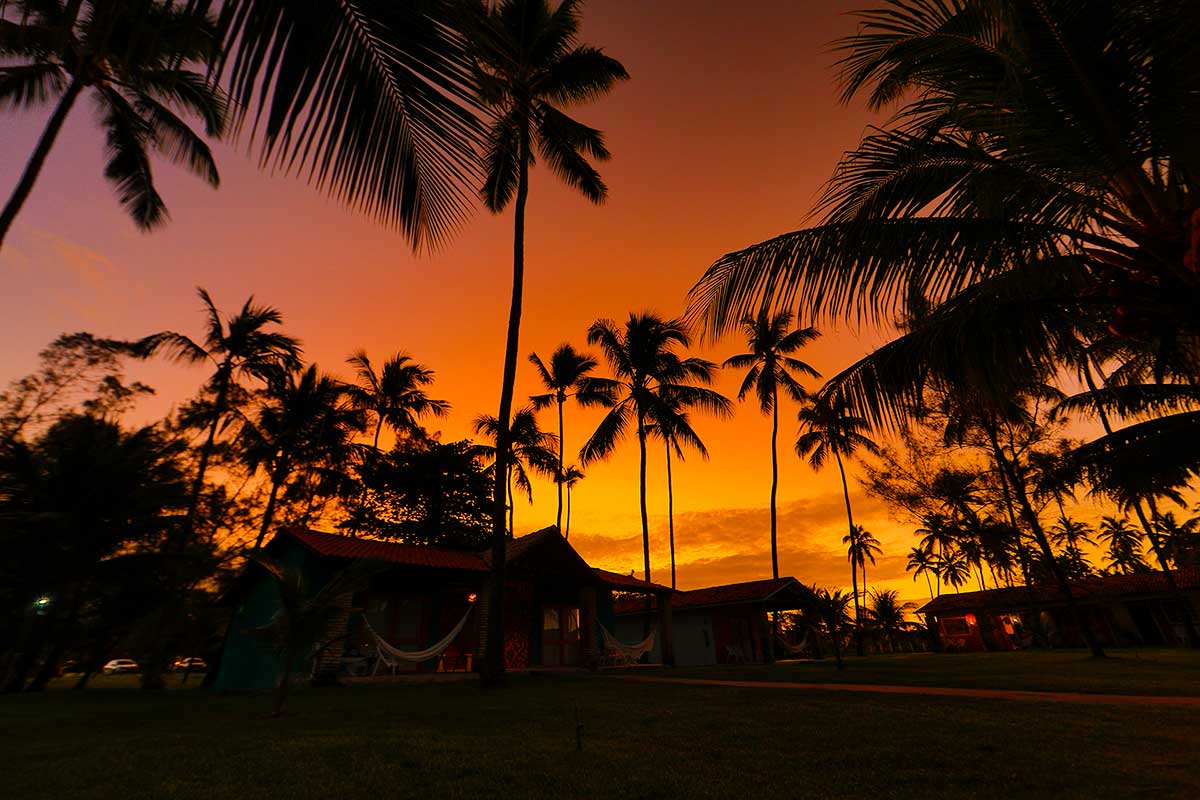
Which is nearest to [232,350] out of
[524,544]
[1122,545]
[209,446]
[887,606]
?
[209,446]

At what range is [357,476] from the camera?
88.4 ft

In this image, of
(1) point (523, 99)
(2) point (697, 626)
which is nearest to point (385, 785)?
(1) point (523, 99)

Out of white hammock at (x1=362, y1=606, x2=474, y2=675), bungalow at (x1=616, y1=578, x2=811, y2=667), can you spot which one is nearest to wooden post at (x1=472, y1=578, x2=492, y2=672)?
white hammock at (x1=362, y1=606, x2=474, y2=675)

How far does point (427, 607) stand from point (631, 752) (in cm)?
1218

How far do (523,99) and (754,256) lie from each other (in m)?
3.31

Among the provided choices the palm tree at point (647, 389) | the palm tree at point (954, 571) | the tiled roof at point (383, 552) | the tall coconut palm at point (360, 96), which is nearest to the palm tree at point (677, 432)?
the palm tree at point (647, 389)

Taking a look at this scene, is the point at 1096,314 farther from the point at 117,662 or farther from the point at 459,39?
the point at 117,662

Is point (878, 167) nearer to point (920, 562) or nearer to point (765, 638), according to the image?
point (765, 638)

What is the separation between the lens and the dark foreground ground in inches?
151

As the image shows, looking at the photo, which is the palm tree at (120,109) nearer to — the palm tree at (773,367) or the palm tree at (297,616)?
the palm tree at (297,616)

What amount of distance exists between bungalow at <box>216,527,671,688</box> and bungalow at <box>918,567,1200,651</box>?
20956 mm

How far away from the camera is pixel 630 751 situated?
4.92 metres

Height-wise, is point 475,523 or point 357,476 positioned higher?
point 357,476

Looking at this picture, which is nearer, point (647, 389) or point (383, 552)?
point (383, 552)
